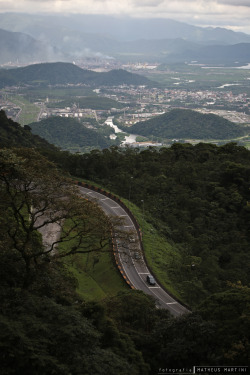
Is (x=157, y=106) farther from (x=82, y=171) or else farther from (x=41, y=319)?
(x=41, y=319)

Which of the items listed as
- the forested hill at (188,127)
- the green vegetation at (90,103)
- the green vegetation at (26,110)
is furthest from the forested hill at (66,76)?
the forested hill at (188,127)

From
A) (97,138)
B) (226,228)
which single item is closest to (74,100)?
(97,138)

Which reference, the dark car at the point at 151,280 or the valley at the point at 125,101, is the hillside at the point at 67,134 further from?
the dark car at the point at 151,280

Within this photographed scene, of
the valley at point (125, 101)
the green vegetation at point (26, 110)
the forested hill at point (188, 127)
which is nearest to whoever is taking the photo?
the forested hill at point (188, 127)

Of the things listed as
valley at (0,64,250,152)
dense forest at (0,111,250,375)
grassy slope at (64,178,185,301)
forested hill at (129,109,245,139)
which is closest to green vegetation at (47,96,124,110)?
valley at (0,64,250,152)

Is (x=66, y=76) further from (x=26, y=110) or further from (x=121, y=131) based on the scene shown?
(x=121, y=131)
